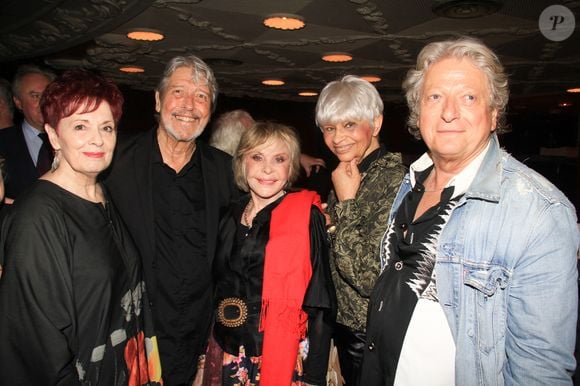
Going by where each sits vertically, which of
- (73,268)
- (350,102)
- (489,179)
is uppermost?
(350,102)

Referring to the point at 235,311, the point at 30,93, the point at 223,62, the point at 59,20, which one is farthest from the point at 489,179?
Answer: the point at 223,62

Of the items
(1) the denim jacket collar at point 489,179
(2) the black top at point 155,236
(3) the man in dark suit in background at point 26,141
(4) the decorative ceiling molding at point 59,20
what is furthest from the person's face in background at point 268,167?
(3) the man in dark suit in background at point 26,141

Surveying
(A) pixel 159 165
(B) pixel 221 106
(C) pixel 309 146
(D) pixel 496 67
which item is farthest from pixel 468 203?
(C) pixel 309 146

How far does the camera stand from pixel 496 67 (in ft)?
4.76

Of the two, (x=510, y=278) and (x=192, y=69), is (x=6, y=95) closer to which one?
(x=192, y=69)

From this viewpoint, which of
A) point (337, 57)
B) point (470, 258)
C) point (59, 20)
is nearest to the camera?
point (470, 258)

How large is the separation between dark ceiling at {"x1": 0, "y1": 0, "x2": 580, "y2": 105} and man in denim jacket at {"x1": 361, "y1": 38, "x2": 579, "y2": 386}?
2.46 metres

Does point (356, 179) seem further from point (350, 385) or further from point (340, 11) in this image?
point (340, 11)

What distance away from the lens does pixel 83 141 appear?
5.41 ft

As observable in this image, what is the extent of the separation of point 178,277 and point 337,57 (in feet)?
15.3

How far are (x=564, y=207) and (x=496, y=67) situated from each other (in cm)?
55

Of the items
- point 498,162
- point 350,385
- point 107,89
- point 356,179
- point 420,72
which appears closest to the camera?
point 498,162

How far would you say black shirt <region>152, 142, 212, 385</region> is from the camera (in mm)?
2363

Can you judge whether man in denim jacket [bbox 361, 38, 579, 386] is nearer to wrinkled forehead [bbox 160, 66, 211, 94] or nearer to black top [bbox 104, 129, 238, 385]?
black top [bbox 104, 129, 238, 385]
